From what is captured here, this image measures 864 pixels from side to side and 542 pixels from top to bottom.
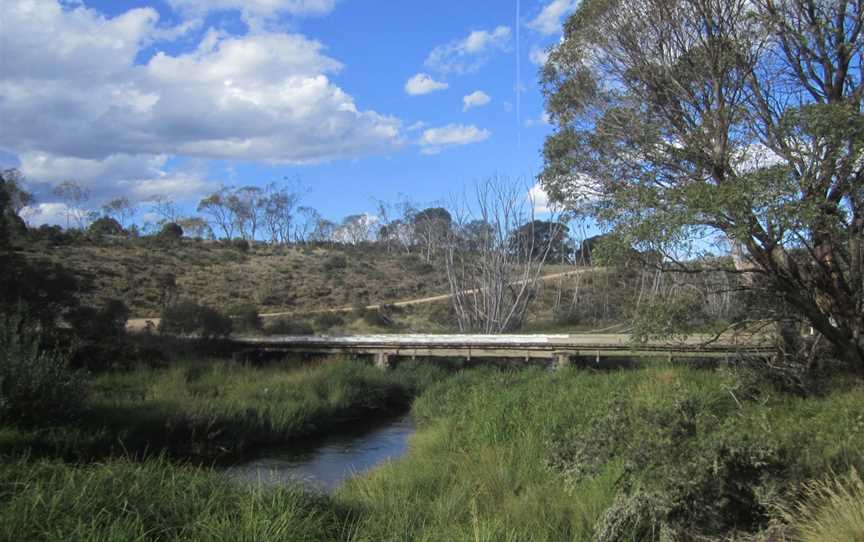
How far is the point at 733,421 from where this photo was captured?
304 inches

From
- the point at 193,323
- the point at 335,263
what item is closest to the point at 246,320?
the point at 193,323

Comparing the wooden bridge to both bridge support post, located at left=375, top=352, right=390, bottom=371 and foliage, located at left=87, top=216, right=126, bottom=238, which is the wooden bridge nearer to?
bridge support post, located at left=375, top=352, right=390, bottom=371

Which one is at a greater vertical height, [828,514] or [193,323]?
[193,323]

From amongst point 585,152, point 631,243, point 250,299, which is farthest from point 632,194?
point 250,299

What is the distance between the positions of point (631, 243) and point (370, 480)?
17.0 feet

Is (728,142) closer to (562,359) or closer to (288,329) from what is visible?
(562,359)

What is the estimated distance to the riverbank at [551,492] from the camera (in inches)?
245

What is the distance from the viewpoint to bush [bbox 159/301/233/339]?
27359 millimetres

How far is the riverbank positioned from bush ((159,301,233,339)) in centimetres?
1790

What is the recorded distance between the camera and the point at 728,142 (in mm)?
12875

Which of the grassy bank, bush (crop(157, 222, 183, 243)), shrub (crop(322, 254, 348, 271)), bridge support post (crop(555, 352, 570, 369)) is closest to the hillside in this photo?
shrub (crop(322, 254, 348, 271))

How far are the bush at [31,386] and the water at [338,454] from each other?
3156mm

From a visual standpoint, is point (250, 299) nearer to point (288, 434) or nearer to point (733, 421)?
point (288, 434)

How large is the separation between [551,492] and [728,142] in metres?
7.13
